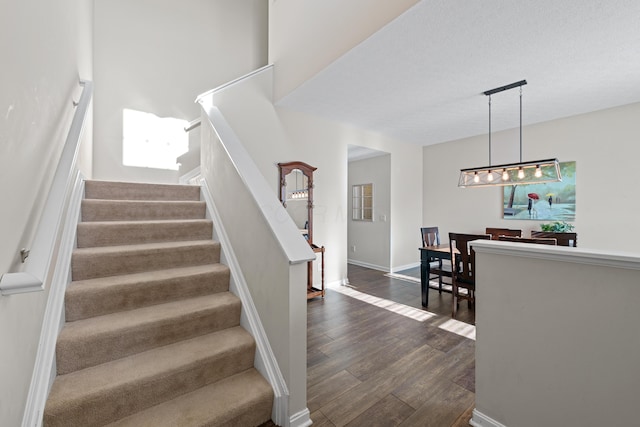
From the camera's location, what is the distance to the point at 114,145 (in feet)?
12.0

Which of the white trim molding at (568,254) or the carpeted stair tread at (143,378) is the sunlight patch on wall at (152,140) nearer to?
the carpeted stair tread at (143,378)

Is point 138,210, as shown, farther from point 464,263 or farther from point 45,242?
point 464,263

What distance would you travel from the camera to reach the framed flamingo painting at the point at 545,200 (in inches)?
158

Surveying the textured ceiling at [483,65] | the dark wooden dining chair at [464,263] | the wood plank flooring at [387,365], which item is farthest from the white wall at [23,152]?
the dark wooden dining chair at [464,263]

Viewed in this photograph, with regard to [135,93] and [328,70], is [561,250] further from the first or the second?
[135,93]

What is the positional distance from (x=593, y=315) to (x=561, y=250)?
0.98 feet

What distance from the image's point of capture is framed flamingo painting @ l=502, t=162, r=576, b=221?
4008 mm

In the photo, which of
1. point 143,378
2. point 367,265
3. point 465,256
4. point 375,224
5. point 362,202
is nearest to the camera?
point 143,378

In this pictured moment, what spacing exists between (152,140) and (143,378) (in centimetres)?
348

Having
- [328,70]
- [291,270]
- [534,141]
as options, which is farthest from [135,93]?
[534,141]

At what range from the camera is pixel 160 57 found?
A: 3941mm

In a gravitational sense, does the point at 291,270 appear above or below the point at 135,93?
below

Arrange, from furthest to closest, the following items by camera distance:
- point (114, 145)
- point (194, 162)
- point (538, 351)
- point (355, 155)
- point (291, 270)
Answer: point (355, 155), point (194, 162), point (114, 145), point (291, 270), point (538, 351)

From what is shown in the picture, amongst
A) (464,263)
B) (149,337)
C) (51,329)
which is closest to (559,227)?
(464,263)
